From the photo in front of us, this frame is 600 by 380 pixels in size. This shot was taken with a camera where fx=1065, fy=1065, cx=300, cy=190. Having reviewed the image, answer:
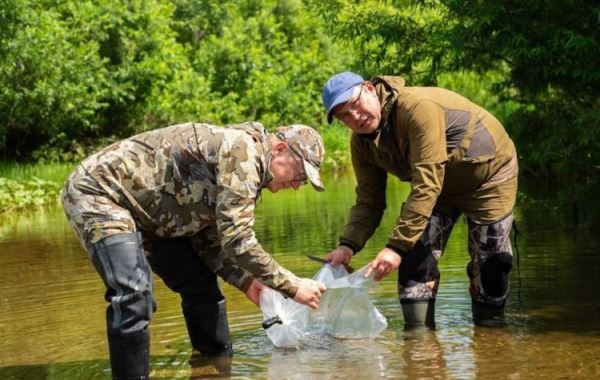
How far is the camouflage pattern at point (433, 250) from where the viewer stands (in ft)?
20.9

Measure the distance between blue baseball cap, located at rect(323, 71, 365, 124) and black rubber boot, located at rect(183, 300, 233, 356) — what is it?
4.29 ft

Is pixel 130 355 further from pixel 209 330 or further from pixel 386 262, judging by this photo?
pixel 386 262

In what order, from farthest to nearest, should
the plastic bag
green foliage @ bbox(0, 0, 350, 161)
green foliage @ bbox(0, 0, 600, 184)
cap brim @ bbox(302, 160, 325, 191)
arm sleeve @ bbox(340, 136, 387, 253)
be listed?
green foliage @ bbox(0, 0, 350, 161), green foliage @ bbox(0, 0, 600, 184), arm sleeve @ bbox(340, 136, 387, 253), the plastic bag, cap brim @ bbox(302, 160, 325, 191)

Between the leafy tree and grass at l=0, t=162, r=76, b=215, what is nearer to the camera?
the leafy tree

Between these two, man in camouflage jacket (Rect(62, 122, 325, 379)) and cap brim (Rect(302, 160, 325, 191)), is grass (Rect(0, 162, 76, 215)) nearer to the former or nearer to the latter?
man in camouflage jacket (Rect(62, 122, 325, 379))

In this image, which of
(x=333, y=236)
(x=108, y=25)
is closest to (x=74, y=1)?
(x=108, y=25)

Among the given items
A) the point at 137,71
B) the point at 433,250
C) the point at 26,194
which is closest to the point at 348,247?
the point at 433,250

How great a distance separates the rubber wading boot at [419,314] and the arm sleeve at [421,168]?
2.40 ft

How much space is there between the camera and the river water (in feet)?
18.5

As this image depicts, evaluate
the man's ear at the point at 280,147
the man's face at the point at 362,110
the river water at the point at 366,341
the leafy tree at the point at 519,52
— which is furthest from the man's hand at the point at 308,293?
the leafy tree at the point at 519,52

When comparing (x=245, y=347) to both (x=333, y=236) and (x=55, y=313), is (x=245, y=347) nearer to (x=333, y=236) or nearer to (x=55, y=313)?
(x=55, y=313)

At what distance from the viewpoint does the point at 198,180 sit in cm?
520

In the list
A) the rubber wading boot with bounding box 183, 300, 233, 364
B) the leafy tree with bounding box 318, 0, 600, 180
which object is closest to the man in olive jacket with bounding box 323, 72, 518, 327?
the rubber wading boot with bounding box 183, 300, 233, 364

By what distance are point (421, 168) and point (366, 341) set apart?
3.92 feet
